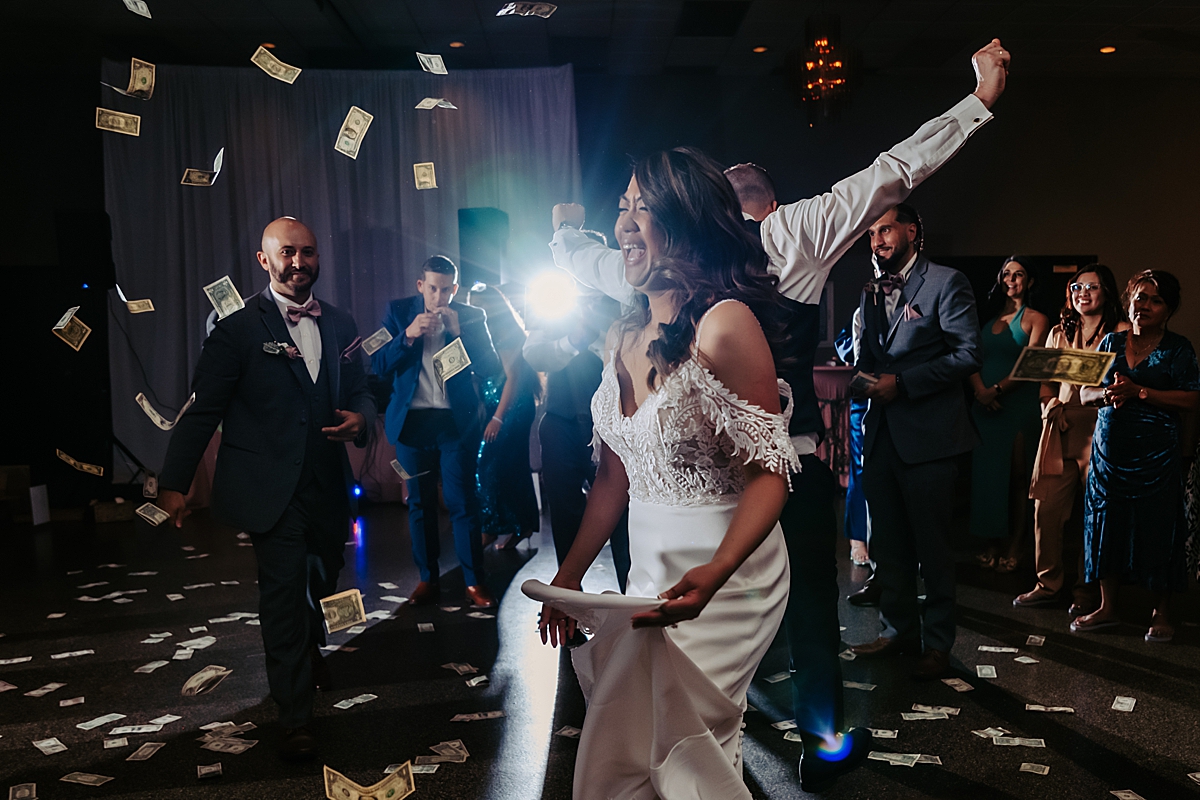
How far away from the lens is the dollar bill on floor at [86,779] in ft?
8.04

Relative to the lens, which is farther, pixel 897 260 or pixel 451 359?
pixel 451 359

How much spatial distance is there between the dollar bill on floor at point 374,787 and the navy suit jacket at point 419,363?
208 cm

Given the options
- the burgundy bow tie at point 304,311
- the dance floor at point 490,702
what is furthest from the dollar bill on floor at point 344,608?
the burgundy bow tie at point 304,311

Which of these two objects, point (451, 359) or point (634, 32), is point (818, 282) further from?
point (634, 32)

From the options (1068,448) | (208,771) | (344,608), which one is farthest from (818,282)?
(1068,448)

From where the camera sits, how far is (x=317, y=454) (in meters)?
2.76

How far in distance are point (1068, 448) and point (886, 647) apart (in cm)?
174

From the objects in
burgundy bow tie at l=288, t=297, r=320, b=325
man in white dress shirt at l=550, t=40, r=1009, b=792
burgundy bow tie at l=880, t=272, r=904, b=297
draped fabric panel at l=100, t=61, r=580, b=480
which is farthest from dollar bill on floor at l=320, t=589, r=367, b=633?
draped fabric panel at l=100, t=61, r=580, b=480

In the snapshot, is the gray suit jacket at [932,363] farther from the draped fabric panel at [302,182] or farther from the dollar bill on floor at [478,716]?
the draped fabric panel at [302,182]

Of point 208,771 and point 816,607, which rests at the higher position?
point 816,607

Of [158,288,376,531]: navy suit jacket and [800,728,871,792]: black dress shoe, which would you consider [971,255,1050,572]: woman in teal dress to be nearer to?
[800,728,871,792]: black dress shoe

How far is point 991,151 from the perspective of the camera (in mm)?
8305

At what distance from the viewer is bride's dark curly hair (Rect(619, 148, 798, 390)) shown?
4.98 ft

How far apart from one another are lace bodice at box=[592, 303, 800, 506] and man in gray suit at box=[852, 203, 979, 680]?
5.88 feet
